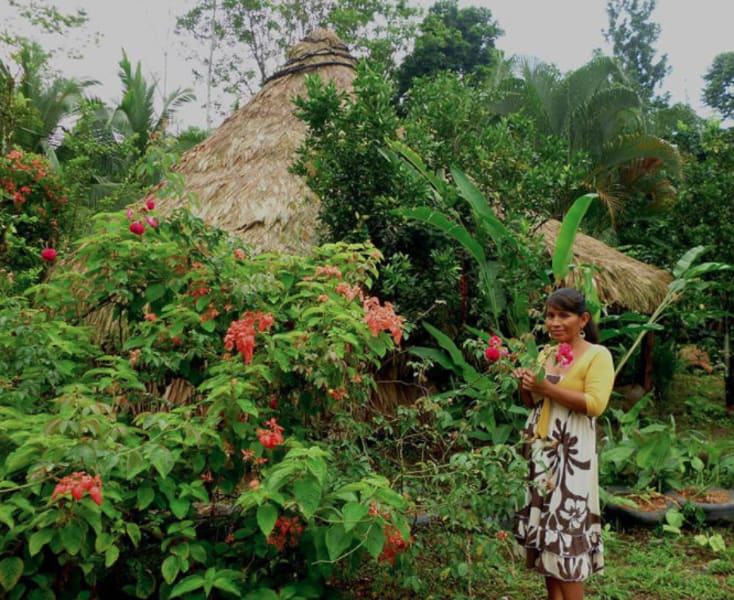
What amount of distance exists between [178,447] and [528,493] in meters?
1.30

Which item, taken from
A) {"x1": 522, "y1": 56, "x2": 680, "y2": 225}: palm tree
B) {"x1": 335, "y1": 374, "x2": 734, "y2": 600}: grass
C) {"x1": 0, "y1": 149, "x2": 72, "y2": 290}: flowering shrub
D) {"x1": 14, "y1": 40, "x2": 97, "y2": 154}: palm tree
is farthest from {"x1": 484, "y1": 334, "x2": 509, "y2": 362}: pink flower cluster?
{"x1": 14, "y1": 40, "x2": 97, "y2": 154}: palm tree

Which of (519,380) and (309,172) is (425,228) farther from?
(519,380)

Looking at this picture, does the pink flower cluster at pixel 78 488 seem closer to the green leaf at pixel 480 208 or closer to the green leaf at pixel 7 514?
the green leaf at pixel 7 514

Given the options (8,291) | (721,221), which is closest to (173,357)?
(8,291)

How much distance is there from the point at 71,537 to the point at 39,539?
3.2 inches

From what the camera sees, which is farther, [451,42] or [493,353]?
[451,42]

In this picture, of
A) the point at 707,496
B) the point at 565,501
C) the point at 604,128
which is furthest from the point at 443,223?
the point at 604,128

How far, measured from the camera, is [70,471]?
1.97 m

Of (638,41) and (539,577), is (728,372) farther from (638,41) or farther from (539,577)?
(638,41)

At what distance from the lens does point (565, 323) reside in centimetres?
250

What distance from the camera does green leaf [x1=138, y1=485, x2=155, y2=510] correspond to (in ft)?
6.84

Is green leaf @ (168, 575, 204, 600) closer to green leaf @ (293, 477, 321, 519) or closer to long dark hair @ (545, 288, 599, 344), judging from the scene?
green leaf @ (293, 477, 321, 519)

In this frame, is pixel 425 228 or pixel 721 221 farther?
pixel 721 221

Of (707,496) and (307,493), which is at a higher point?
(307,493)
